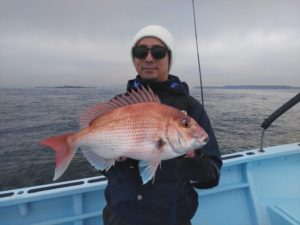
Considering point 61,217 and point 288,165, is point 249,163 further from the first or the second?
point 61,217

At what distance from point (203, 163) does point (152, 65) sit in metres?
1.11

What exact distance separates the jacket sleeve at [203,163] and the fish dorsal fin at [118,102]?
0.55 meters

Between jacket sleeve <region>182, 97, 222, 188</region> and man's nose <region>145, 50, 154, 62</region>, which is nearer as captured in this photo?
jacket sleeve <region>182, 97, 222, 188</region>

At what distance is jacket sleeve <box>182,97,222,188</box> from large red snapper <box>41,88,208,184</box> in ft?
0.81

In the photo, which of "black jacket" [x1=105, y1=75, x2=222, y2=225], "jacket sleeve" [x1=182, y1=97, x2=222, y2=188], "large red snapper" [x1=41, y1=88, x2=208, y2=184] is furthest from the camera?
"black jacket" [x1=105, y1=75, x2=222, y2=225]

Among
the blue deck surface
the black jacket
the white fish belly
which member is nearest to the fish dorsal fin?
the white fish belly

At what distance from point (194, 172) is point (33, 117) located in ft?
94.0

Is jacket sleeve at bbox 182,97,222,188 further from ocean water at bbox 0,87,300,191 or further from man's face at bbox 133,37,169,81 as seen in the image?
ocean water at bbox 0,87,300,191

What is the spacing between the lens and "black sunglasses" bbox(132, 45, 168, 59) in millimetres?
2578

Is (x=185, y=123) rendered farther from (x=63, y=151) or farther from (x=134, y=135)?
(x=63, y=151)

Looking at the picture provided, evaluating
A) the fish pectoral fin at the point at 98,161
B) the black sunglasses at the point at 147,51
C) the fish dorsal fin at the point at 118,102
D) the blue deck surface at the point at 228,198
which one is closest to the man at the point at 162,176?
the black sunglasses at the point at 147,51

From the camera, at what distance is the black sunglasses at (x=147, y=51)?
2.58m

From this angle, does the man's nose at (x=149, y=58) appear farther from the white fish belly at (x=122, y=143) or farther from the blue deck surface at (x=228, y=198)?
the blue deck surface at (x=228, y=198)

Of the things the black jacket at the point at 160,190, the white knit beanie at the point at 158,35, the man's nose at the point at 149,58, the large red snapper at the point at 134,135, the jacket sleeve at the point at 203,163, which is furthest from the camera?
the white knit beanie at the point at 158,35
